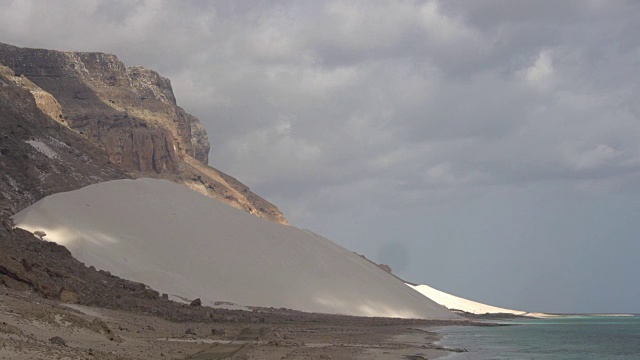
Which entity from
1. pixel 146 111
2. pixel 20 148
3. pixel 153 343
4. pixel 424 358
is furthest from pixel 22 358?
pixel 146 111

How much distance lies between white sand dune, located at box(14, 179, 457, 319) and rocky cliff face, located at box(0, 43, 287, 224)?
32.3 m

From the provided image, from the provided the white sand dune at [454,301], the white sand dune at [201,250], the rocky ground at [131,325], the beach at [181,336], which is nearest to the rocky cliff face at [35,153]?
the white sand dune at [201,250]

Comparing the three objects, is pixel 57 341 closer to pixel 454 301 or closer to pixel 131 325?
pixel 131 325

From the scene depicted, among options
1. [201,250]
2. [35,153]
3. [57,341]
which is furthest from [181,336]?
[35,153]

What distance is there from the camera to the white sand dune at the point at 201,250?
49750 mm

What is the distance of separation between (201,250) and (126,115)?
5443 centimetres

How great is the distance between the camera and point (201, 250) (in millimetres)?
55125

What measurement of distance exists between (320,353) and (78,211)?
1266 inches

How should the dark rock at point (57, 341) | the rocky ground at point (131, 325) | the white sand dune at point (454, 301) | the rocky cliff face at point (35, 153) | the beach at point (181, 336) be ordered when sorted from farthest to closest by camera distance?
the white sand dune at point (454, 301) < the rocky cliff face at point (35, 153) < the rocky ground at point (131, 325) < the beach at point (181, 336) < the dark rock at point (57, 341)

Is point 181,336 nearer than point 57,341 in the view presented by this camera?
No

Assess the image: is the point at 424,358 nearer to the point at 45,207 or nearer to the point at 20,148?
the point at 45,207

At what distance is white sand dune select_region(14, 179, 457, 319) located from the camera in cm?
4975

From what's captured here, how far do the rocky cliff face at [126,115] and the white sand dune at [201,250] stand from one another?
32305 mm

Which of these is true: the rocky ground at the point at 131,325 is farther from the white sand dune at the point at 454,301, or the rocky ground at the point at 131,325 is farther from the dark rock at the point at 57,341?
A: the white sand dune at the point at 454,301
